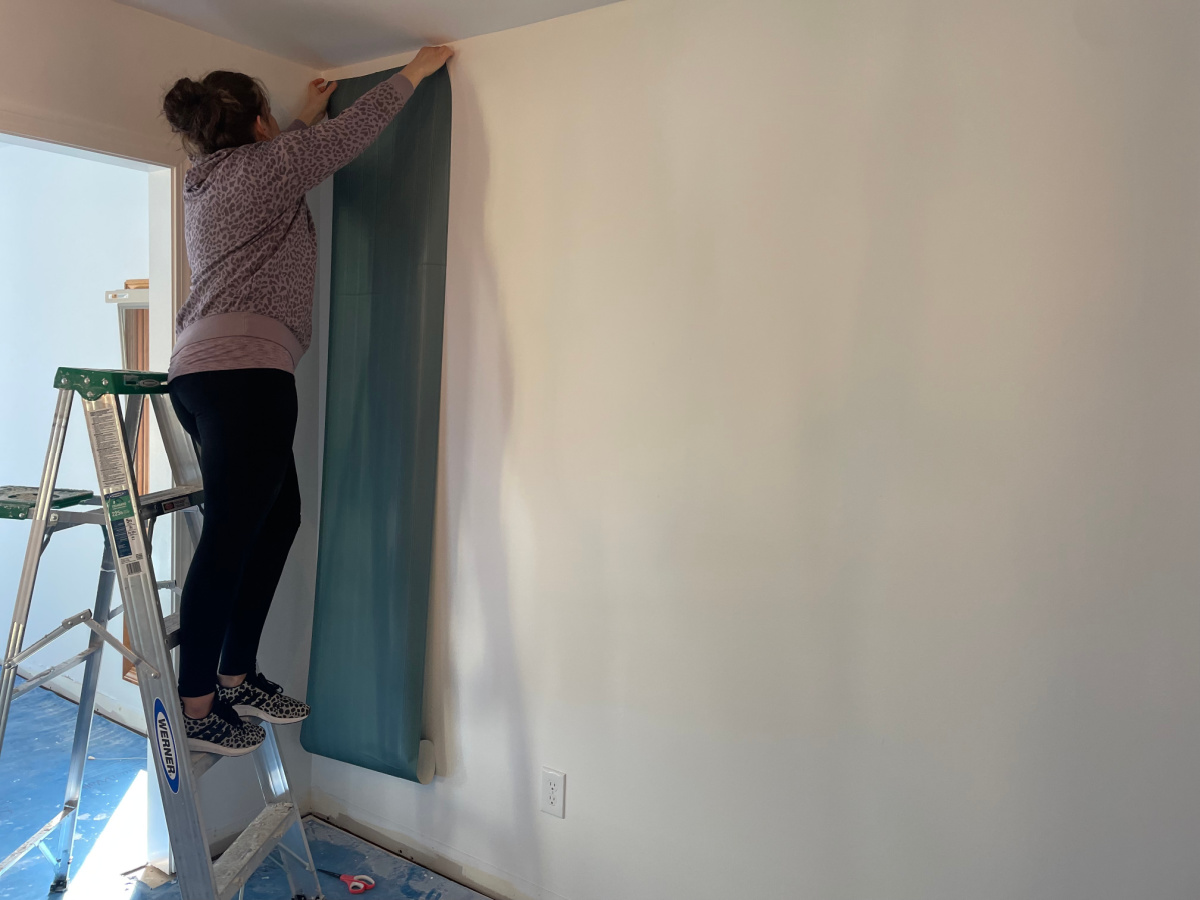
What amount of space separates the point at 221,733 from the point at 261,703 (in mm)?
147

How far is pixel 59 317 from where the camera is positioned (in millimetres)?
3535

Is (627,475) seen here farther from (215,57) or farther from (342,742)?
(215,57)

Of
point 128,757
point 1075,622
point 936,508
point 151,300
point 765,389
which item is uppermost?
point 151,300

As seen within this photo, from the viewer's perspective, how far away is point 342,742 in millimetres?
2389

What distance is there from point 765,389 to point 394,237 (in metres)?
1.20

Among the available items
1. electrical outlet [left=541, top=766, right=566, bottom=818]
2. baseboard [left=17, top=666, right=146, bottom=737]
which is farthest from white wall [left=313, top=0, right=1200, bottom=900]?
baseboard [left=17, top=666, right=146, bottom=737]

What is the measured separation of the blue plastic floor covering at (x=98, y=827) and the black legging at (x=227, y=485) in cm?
87

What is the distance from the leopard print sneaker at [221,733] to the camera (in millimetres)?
1682

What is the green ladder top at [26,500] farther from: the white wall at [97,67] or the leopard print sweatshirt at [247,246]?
the white wall at [97,67]

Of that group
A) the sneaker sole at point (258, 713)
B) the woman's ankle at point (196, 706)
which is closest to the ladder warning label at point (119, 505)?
the woman's ankle at point (196, 706)

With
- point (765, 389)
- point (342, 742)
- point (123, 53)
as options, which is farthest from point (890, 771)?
point (123, 53)

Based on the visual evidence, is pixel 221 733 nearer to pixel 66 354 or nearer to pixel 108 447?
pixel 108 447

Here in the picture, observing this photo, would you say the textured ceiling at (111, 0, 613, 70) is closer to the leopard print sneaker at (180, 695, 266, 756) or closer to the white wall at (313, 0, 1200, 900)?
the white wall at (313, 0, 1200, 900)

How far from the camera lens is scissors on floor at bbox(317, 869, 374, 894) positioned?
2.20 meters
